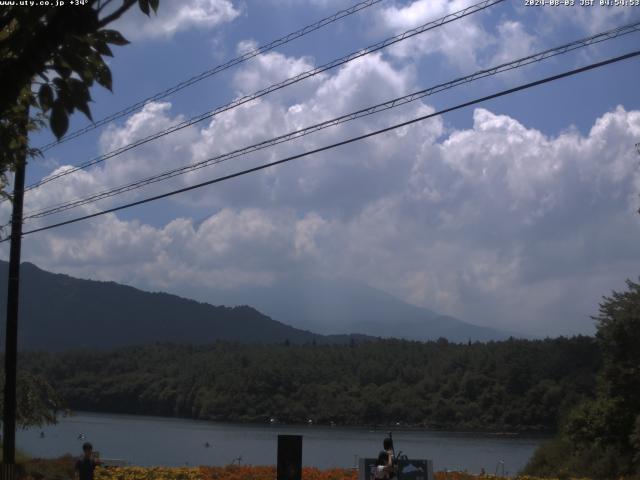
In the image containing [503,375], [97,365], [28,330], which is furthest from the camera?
[28,330]

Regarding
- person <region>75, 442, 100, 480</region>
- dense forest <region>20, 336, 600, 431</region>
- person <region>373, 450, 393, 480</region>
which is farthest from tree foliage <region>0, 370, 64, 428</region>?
dense forest <region>20, 336, 600, 431</region>

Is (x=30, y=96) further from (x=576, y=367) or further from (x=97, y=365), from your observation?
(x=97, y=365)

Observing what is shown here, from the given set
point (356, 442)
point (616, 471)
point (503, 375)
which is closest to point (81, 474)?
point (616, 471)

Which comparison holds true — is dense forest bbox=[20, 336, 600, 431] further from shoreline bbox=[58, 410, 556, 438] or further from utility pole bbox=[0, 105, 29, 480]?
utility pole bbox=[0, 105, 29, 480]

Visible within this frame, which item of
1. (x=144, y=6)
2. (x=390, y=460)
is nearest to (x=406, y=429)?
(x=390, y=460)

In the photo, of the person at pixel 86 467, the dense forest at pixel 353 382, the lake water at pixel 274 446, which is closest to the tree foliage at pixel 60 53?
the person at pixel 86 467

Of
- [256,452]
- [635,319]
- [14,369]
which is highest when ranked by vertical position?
[635,319]

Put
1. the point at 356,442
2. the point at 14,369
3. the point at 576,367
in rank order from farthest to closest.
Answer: the point at 576,367 → the point at 356,442 → the point at 14,369

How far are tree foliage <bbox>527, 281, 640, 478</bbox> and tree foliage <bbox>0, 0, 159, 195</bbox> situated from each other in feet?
67.8

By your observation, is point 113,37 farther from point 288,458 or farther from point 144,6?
point 288,458

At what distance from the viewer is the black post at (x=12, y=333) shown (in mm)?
18609

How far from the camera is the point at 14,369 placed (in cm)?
1938

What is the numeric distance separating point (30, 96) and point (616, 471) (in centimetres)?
1975

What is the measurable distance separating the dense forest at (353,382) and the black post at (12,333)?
85.9 ft
